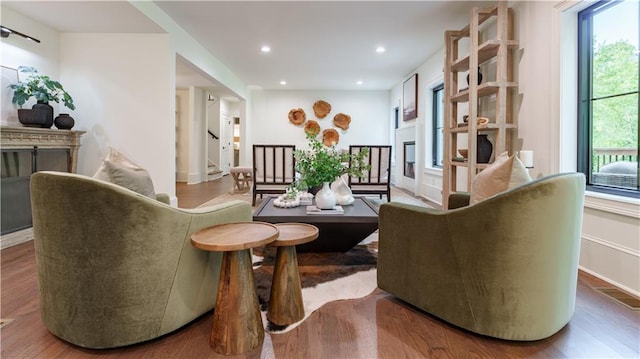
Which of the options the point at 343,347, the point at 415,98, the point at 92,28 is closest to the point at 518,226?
the point at 343,347

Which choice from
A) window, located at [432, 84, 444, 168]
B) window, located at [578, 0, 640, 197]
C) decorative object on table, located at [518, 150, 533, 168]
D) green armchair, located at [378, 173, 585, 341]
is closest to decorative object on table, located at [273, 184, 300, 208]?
green armchair, located at [378, 173, 585, 341]

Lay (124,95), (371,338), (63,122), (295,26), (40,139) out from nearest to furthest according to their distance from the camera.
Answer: (371,338) < (40,139) < (63,122) < (124,95) < (295,26)

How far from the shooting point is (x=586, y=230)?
253 centimetres

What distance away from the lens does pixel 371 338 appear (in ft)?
5.17

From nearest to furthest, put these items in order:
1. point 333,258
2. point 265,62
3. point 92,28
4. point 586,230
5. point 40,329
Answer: point 40,329
point 586,230
point 333,258
point 92,28
point 265,62

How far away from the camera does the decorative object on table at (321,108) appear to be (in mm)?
9312

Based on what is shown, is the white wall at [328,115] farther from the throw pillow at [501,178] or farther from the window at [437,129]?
the throw pillow at [501,178]

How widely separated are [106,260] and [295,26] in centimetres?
394

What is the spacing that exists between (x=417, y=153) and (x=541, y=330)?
16.8ft

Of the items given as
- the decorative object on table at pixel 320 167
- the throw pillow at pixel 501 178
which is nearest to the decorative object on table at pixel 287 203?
the decorative object on table at pixel 320 167

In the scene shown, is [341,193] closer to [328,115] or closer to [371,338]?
[371,338]

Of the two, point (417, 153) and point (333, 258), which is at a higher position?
point (417, 153)

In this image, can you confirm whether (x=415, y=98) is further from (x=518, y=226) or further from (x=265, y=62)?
(x=518, y=226)

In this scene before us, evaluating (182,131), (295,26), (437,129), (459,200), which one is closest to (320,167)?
(459,200)
